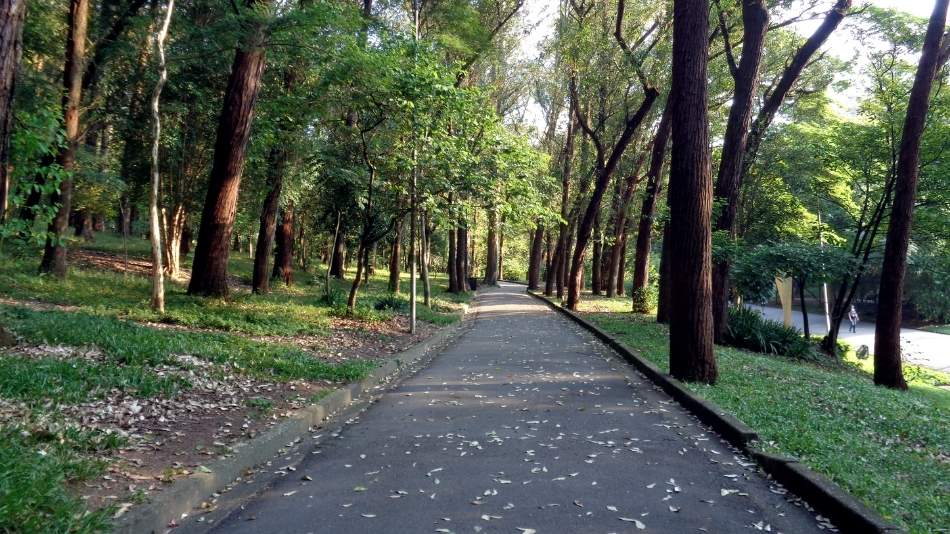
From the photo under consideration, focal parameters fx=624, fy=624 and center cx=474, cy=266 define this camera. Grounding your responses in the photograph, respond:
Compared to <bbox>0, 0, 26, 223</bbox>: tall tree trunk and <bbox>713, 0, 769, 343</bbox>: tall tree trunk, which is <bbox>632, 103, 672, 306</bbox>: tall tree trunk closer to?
<bbox>713, 0, 769, 343</bbox>: tall tree trunk

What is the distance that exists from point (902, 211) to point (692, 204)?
6.28m

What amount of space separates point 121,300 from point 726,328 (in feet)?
45.2

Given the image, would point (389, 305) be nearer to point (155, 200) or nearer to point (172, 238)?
point (172, 238)

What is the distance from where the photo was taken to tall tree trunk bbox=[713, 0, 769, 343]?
12.4 m

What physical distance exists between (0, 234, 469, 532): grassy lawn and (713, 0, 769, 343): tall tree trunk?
8.10m

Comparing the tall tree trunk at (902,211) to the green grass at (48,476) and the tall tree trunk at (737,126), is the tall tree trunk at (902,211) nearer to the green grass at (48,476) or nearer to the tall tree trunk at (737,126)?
the tall tree trunk at (737,126)

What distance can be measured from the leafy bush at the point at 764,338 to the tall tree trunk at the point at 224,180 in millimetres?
12360

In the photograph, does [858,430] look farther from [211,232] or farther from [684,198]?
[211,232]

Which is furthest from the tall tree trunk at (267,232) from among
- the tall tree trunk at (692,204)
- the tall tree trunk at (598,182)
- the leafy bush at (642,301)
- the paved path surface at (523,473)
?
the leafy bush at (642,301)

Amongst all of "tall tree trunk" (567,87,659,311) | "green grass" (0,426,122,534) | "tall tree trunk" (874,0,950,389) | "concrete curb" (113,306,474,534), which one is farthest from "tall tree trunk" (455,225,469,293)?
"green grass" (0,426,122,534)

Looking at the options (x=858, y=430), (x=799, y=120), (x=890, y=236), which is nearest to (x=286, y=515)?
(x=858, y=430)

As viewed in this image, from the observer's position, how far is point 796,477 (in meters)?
4.77

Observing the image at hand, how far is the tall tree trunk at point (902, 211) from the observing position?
38.5ft

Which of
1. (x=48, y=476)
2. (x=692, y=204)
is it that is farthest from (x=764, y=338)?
(x=48, y=476)
